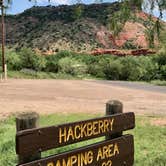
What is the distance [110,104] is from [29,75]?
138 feet

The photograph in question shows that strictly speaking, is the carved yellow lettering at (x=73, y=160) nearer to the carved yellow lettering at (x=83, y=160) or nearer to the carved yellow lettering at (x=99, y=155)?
the carved yellow lettering at (x=83, y=160)

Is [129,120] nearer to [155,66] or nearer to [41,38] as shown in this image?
[155,66]

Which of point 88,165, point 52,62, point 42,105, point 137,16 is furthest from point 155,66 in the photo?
point 88,165

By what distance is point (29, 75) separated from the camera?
4728 cm

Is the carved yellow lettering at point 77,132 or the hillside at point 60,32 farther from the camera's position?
the hillside at point 60,32

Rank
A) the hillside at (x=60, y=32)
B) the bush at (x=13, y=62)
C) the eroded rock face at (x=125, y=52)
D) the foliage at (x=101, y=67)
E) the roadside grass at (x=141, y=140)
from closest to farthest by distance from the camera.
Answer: the roadside grass at (x=141, y=140), the foliage at (x=101, y=67), the bush at (x=13, y=62), the eroded rock face at (x=125, y=52), the hillside at (x=60, y=32)

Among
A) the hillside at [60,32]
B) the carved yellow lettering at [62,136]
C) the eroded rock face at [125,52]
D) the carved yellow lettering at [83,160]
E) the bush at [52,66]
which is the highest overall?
the hillside at [60,32]

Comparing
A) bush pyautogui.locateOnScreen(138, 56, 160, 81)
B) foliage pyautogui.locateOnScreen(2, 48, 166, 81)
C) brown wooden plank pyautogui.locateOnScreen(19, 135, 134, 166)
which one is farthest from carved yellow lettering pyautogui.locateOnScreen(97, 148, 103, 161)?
bush pyautogui.locateOnScreen(138, 56, 160, 81)

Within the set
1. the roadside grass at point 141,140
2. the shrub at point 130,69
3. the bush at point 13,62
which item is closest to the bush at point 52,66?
the bush at point 13,62

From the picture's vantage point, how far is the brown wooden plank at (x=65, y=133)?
14.7ft

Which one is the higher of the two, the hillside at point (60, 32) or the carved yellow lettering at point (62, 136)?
the hillside at point (60, 32)

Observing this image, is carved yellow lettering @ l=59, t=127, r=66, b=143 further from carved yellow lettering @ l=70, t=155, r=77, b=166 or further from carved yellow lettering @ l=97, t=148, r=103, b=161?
carved yellow lettering @ l=97, t=148, r=103, b=161

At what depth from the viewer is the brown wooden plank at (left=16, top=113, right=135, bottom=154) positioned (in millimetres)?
4477

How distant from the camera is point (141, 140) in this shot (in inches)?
437
